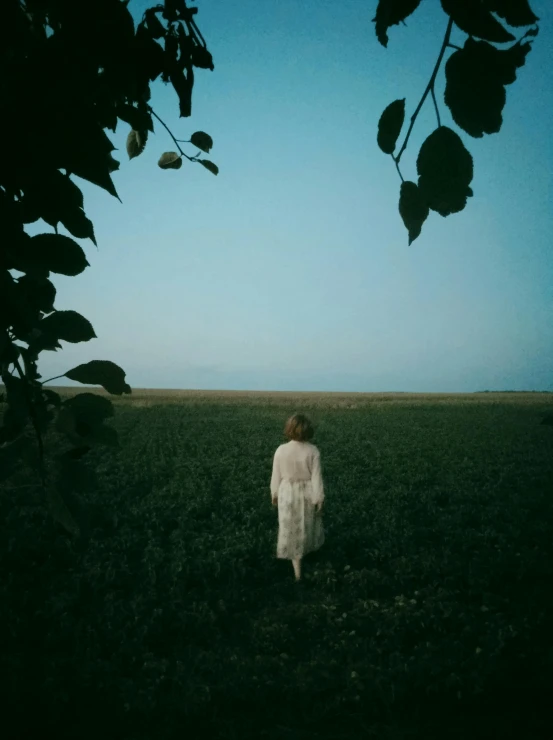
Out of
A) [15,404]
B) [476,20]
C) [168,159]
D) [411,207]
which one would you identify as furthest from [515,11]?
A: [168,159]

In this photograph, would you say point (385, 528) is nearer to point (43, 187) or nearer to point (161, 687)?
point (161, 687)

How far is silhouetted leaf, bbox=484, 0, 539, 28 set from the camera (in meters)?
0.64

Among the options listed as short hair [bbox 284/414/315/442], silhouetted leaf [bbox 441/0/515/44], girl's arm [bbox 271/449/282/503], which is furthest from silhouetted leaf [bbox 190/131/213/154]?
girl's arm [bbox 271/449/282/503]

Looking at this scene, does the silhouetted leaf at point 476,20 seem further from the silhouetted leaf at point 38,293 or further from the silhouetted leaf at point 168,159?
the silhouetted leaf at point 168,159

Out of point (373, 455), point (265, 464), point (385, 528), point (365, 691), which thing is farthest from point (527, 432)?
point (365, 691)

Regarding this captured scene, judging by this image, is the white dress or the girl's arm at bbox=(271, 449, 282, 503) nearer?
the white dress

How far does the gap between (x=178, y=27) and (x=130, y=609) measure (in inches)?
217

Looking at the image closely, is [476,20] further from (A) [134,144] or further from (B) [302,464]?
(B) [302,464]

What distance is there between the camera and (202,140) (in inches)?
68.4

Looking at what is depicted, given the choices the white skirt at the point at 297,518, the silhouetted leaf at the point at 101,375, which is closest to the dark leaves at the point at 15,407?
the silhouetted leaf at the point at 101,375

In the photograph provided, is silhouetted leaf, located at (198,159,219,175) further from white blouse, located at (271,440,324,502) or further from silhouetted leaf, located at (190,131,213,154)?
white blouse, located at (271,440,324,502)

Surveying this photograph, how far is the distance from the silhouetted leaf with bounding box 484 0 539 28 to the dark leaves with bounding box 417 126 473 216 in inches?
5.6

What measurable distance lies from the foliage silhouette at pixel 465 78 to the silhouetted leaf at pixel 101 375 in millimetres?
712

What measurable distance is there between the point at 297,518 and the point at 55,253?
5.65m
